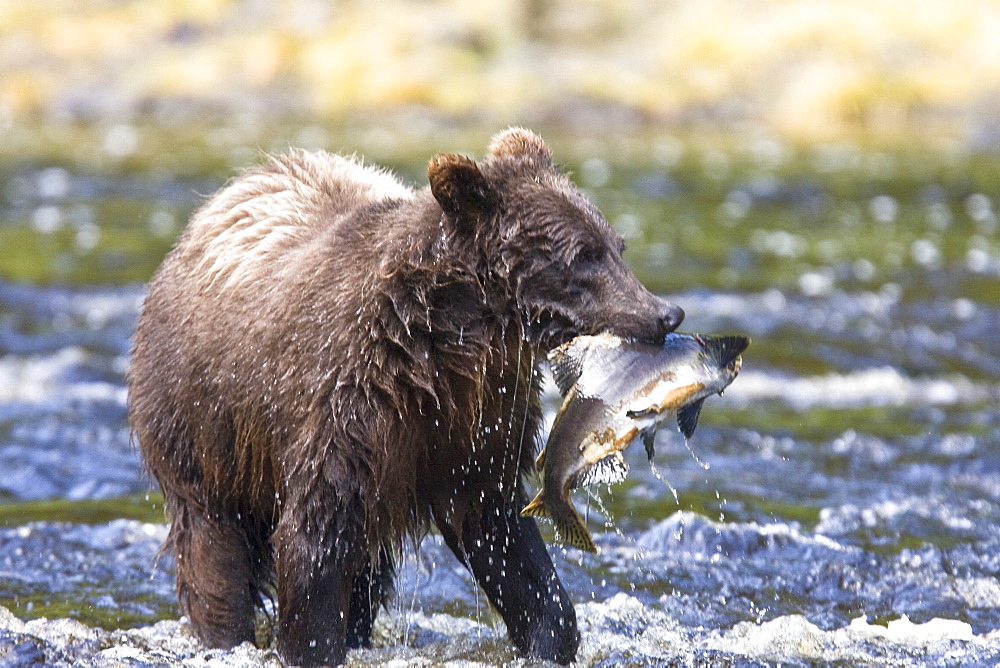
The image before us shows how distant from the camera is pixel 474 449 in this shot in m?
4.82

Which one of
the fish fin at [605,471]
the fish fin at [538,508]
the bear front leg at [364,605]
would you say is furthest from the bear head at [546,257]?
the bear front leg at [364,605]

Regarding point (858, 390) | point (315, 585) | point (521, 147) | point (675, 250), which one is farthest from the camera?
point (675, 250)

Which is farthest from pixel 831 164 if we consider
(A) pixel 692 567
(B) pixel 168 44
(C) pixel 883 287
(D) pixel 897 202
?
(B) pixel 168 44

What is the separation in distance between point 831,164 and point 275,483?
18089mm

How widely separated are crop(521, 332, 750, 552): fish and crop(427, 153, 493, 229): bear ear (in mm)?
549

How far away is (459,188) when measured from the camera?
4.58 m

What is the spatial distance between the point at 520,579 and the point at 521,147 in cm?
160

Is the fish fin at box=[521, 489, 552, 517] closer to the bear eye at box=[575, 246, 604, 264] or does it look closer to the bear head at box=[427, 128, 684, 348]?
the bear head at box=[427, 128, 684, 348]

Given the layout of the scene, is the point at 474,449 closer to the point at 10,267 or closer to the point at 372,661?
the point at 372,661

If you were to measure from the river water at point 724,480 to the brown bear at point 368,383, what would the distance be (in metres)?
0.37

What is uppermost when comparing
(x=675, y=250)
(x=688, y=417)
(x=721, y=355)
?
(x=721, y=355)

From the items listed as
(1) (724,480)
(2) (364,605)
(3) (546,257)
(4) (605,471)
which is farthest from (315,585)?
(1) (724,480)

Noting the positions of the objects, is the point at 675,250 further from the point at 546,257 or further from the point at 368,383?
the point at 368,383

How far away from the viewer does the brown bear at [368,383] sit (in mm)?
4586
